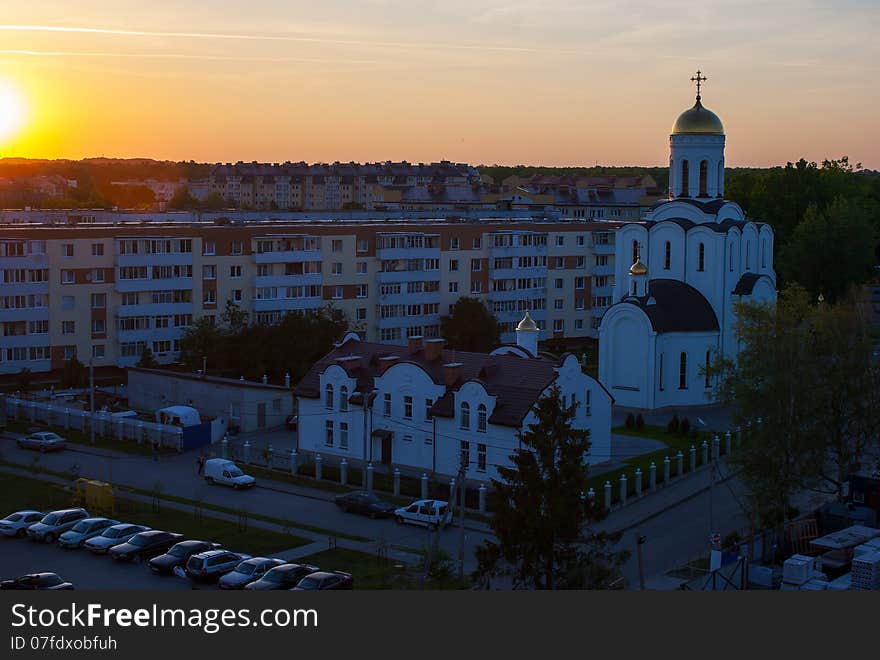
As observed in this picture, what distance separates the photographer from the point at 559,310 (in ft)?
231

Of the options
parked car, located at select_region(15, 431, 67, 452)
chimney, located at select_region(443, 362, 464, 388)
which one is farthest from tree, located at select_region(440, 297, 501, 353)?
parked car, located at select_region(15, 431, 67, 452)

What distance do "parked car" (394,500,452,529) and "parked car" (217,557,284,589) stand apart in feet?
18.8

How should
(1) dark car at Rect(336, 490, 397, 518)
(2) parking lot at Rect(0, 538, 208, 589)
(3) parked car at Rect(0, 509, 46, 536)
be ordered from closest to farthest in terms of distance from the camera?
(2) parking lot at Rect(0, 538, 208, 589), (3) parked car at Rect(0, 509, 46, 536), (1) dark car at Rect(336, 490, 397, 518)

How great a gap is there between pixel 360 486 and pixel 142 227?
1072 inches

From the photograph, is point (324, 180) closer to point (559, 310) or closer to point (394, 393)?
point (559, 310)

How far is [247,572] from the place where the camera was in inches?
976

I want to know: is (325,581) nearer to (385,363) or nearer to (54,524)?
(54,524)

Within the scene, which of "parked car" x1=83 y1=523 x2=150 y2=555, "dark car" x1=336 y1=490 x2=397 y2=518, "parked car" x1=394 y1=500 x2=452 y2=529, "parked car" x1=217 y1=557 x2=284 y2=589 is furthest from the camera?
"dark car" x1=336 y1=490 x2=397 y2=518

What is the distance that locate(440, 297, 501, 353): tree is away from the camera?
2322 inches

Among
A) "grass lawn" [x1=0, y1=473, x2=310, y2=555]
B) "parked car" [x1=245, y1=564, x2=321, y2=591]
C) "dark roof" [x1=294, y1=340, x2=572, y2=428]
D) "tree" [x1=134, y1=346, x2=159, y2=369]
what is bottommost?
"grass lawn" [x1=0, y1=473, x2=310, y2=555]

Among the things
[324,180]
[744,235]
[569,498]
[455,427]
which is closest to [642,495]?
[455,427]

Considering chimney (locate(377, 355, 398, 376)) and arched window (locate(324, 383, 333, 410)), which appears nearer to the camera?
chimney (locate(377, 355, 398, 376))

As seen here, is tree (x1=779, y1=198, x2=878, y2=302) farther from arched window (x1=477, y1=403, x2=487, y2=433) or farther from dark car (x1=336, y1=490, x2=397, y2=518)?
dark car (x1=336, y1=490, x2=397, y2=518)

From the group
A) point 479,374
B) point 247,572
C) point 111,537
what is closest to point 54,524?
point 111,537
